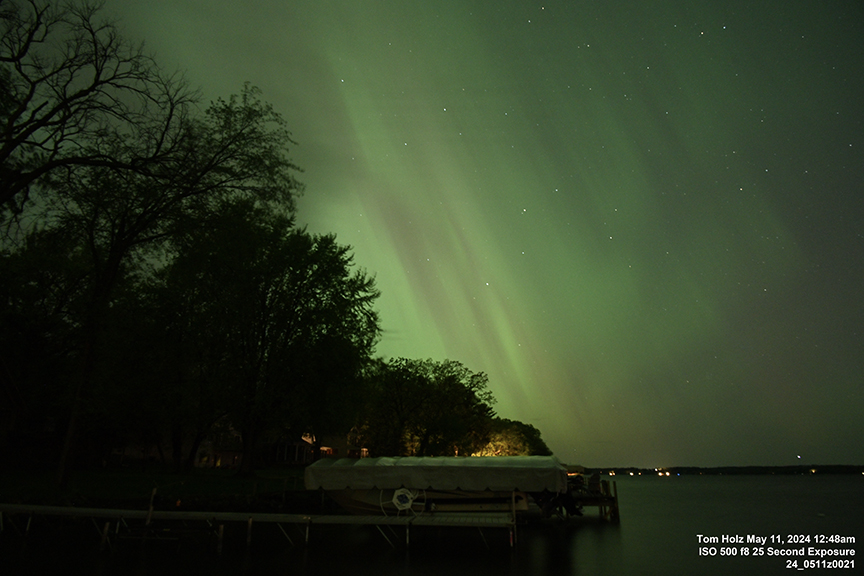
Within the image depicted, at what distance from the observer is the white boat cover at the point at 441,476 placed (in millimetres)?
20812

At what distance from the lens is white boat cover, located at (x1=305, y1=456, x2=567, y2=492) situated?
20812 mm

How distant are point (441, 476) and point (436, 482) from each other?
302 mm

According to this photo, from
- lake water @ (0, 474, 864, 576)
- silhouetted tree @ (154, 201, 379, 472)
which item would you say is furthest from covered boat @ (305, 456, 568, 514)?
silhouetted tree @ (154, 201, 379, 472)

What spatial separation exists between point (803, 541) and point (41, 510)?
27.4 metres

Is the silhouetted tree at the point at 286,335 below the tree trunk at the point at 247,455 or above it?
above

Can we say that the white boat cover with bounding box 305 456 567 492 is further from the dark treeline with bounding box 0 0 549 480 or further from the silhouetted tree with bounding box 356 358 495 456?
the silhouetted tree with bounding box 356 358 495 456

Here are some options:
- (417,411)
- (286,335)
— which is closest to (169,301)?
(286,335)

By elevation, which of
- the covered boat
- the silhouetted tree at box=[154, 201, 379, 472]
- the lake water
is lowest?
the lake water

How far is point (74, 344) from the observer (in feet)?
130

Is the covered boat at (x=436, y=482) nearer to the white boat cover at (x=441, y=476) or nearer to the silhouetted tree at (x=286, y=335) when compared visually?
the white boat cover at (x=441, y=476)

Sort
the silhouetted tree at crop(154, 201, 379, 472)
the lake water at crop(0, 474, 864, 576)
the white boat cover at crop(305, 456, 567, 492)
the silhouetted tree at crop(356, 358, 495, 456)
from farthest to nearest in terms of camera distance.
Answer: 1. the silhouetted tree at crop(356, 358, 495, 456)
2. the silhouetted tree at crop(154, 201, 379, 472)
3. the white boat cover at crop(305, 456, 567, 492)
4. the lake water at crop(0, 474, 864, 576)

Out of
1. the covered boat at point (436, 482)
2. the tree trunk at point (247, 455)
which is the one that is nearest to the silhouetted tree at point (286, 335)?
the tree trunk at point (247, 455)

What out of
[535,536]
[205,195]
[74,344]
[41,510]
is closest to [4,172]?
[205,195]

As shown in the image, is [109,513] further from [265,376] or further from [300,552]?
[265,376]
